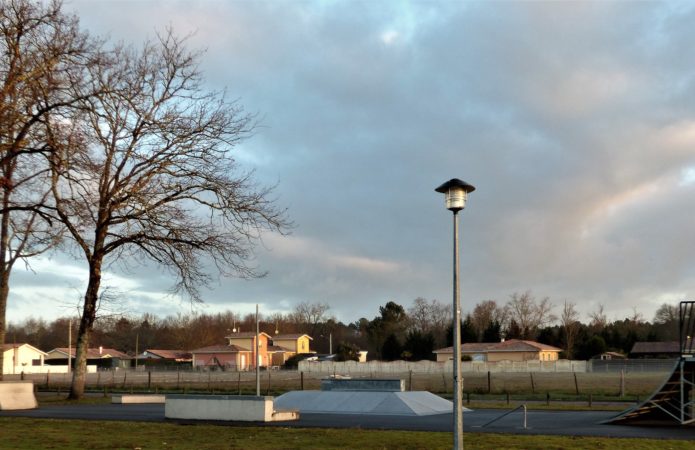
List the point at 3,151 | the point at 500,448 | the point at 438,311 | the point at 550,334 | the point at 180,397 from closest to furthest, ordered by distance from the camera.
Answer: the point at 500,448, the point at 3,151, the point at 180,397, the point at 550,334, the point at 438,311

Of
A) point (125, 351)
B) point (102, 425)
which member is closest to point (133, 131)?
point (102, 425)

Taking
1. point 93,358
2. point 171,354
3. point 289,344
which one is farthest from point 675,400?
point 93,358

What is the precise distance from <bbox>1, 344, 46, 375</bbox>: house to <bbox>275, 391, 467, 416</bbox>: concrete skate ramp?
81460mm

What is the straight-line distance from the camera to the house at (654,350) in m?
95.5

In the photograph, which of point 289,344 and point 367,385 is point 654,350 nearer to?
→ point 289,344

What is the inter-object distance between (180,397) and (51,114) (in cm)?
1014

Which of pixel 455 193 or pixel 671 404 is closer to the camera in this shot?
pixel 455 193

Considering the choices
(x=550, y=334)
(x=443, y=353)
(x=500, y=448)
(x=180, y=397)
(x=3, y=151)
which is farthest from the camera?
(x=550, y=334)

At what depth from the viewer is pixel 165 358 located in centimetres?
11262

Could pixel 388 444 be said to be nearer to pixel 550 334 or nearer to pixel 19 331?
pixel 550 334

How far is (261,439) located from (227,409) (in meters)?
6.37

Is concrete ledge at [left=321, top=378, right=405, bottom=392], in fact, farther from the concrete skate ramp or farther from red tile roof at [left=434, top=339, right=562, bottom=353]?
red tile roof at [left=434, top=339, right=562, bottom=353]

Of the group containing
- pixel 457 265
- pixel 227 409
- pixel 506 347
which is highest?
pixel 457 265

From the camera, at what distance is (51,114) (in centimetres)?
2203
